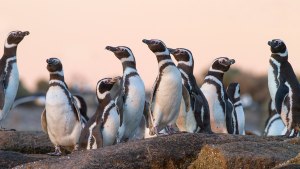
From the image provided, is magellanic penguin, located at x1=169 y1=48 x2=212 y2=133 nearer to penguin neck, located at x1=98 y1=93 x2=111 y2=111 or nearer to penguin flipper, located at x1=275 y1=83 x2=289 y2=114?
penguin flipper, located at x1=275 y1=83 x2=289 y2=114

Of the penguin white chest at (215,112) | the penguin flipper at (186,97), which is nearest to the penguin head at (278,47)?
the penguin white chest at (215,112)

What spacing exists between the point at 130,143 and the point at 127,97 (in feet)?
6.69

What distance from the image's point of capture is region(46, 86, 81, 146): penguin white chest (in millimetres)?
11602

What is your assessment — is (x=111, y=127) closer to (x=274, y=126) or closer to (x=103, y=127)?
(x=103, y=127)

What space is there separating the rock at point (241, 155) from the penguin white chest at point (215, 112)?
3.60 meters

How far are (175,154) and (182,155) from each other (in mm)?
70

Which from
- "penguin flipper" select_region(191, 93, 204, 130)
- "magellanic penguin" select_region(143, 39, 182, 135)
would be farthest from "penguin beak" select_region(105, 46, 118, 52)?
"penguin flipper" select_region(191, 93, 204, 130)

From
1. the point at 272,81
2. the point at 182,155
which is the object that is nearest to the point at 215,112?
the point at 272,81

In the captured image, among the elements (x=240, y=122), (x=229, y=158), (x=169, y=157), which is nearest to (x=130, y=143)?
(x=169, y=157)

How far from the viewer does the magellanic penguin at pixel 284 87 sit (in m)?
12.1

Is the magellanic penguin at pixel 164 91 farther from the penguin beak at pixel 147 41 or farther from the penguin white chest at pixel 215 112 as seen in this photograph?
the penguin white chest at pixel 215 112

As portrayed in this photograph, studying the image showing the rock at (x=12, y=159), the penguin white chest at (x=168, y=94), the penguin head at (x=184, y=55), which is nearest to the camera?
the rock at (x=12, y=159)

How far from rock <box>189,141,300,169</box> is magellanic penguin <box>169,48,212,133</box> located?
272 centimetres

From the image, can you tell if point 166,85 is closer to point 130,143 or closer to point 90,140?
point 90,140
